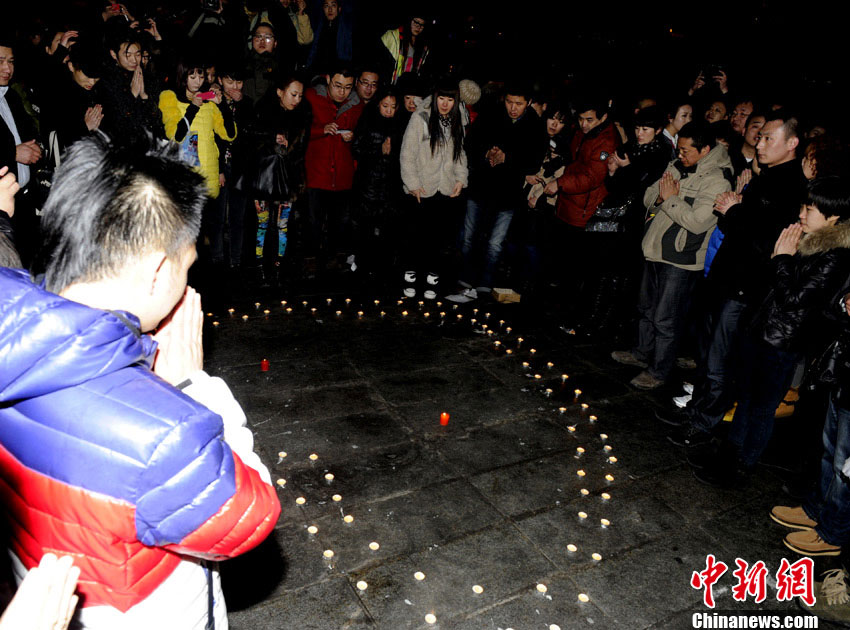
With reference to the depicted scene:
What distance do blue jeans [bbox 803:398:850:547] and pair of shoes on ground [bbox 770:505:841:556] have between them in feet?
0.14

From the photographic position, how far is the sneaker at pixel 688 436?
5.02 metres

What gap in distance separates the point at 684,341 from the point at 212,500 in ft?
22.2

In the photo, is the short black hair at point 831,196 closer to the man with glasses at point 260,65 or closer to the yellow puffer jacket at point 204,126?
the yellow puffer jacket at point 204,126

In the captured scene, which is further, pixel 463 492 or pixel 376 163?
pixel 376 163

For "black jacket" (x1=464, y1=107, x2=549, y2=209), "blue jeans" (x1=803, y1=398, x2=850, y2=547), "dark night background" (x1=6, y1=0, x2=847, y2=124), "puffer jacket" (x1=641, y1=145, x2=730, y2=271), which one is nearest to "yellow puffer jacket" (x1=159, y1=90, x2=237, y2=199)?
"black jacket" (x1=464, y1=107, x2=549, y2=209)

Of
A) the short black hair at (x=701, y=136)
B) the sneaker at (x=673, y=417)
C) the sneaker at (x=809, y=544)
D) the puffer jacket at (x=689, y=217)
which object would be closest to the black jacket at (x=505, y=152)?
the puffer jacket at (x=689, y=217)

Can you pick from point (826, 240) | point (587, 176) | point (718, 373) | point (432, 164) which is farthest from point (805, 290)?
point (432, 164)

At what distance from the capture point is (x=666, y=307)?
19.0 ft

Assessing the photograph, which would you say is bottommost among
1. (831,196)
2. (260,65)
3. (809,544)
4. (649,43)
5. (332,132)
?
(809,544)

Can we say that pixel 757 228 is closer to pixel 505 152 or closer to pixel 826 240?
pixel 826 240

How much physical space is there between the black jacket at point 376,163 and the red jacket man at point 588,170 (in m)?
2.27

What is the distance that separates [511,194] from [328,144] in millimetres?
2541

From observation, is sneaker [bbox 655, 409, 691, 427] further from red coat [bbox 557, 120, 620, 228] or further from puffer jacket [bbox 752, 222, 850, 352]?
red coat [bbox 557, 120, 620, 228]

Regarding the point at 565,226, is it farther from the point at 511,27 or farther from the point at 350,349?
the point at 511,27
